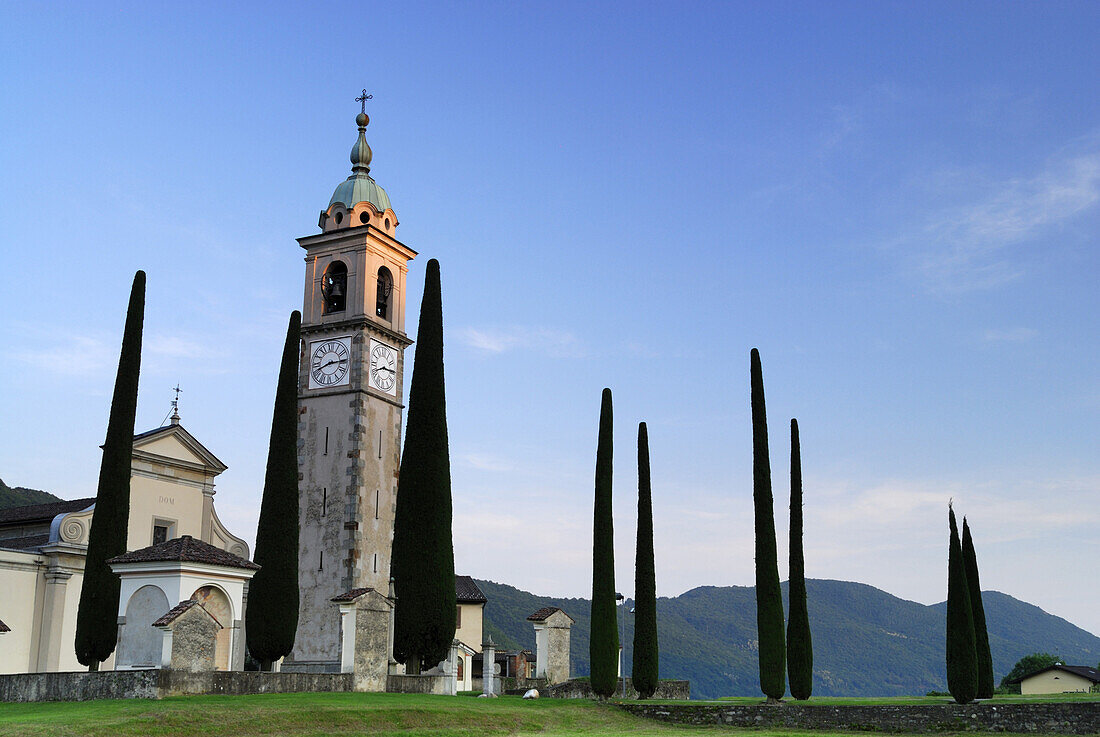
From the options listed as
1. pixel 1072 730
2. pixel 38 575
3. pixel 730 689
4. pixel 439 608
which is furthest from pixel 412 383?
pixel 730 689

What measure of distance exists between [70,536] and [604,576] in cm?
2082

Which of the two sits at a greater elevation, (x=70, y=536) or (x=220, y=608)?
(x=70, y=536)

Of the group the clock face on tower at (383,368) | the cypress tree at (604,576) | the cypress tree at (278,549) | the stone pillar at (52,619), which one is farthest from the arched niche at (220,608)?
the clock face on tower at (383,368)

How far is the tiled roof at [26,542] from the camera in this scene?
3974 centimetres

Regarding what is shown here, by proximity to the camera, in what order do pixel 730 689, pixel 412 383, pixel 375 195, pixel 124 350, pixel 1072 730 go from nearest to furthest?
1. pixel 1072 730
2. pixel 124 350
3. pixel 412 383
4. pixel 375 195
5. pixel 730 689

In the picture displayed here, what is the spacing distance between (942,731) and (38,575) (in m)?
32.6

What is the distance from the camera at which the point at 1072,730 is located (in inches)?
1150

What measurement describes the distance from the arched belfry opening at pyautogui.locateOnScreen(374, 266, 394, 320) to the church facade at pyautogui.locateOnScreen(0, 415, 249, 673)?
33.2 feet

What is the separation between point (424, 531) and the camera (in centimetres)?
3559

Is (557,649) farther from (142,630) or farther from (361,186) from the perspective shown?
(361,186)

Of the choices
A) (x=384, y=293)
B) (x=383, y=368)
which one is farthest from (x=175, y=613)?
(x=384, y=293)

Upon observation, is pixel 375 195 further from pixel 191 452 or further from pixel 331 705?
pixel 331 705

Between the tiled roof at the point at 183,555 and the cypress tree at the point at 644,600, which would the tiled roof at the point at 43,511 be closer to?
the tiled roof at the point at 183,555

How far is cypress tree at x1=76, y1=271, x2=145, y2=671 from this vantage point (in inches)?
1212
